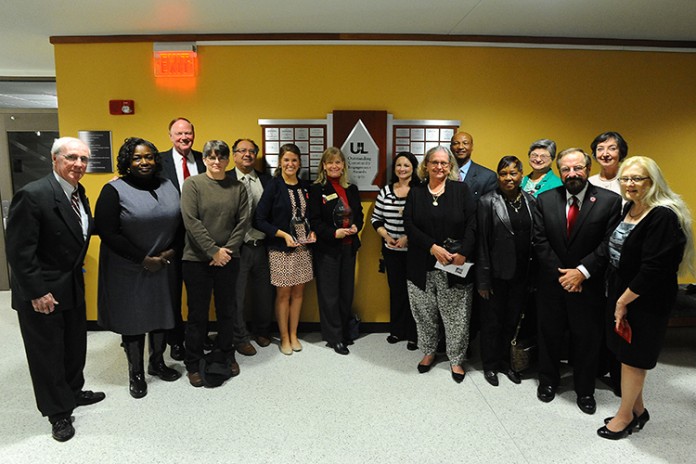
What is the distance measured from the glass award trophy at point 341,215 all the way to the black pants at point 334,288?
19 cm

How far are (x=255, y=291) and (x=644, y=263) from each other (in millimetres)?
2682

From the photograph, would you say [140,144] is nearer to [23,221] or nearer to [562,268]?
[23,221]

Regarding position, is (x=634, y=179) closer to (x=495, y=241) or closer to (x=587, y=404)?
(x=495, y=241)

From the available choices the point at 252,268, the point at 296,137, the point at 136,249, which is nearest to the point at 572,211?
the point at 296,137

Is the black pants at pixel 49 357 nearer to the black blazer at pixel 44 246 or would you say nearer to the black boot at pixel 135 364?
the black blazer at pixel 44 246

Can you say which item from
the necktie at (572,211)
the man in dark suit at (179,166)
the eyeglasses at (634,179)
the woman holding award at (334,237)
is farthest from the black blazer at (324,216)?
the eyeglasses at (634,179)

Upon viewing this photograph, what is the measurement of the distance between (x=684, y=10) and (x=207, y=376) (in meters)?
4.29

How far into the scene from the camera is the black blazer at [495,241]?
265 centimetres

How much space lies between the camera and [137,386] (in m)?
2.68

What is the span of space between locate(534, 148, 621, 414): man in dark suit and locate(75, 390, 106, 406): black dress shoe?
2.81m

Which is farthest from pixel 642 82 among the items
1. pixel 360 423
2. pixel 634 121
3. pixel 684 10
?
pixel 360 423

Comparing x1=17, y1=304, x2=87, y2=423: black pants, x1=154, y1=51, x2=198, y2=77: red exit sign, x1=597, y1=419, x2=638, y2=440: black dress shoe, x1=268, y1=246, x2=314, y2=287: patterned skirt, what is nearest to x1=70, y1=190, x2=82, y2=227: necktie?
x1=17, y1=304, x2=87, y2=423: black pants

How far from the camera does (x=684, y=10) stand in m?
3.06

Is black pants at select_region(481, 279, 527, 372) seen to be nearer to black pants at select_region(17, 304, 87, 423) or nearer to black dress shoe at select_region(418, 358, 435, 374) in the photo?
black dress shoe at select_region(418, 358, 435, 374)
